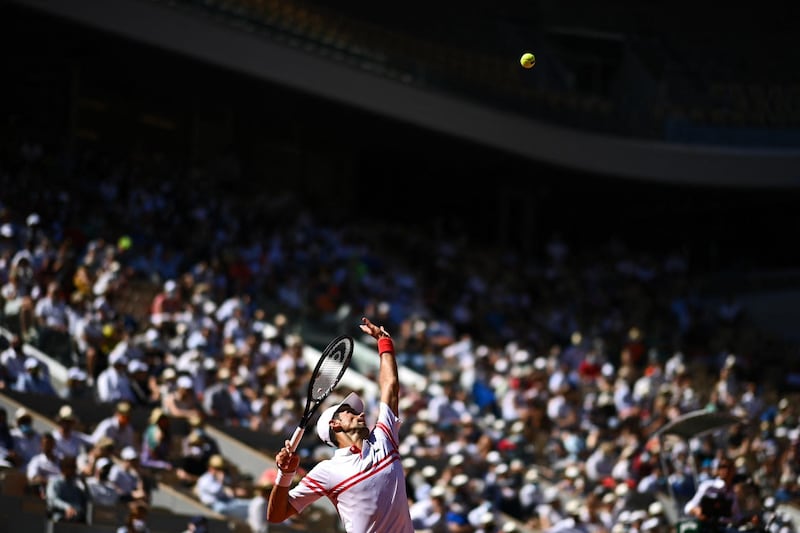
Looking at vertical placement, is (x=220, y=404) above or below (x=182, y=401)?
above

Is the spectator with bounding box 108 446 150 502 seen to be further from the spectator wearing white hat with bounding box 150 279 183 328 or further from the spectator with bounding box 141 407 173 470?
the spectator wearing white hat with bounding box 150 279 183 328

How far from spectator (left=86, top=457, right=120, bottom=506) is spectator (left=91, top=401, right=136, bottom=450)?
0.84 m

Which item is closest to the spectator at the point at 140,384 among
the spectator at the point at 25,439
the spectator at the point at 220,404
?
the spectator at the point at 220,404

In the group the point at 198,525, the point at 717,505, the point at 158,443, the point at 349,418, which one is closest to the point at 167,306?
the point at 158,443

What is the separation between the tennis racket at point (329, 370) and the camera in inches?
294

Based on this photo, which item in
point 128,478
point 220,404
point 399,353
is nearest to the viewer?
point 128,478

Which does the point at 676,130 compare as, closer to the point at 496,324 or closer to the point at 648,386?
the point at 496,324

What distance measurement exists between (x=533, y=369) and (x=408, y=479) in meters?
5.83

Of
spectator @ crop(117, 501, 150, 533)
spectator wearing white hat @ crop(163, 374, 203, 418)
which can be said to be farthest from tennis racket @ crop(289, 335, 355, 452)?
spectator wearing white hat @ crop(163, 374, 203, 418)

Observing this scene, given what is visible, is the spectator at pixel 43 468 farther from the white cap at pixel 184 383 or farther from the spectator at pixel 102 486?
the white cap at pixel 184 383

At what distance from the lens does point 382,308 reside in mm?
22188

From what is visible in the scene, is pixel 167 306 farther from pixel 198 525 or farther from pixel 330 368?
pixel 330 368

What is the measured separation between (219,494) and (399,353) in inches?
297

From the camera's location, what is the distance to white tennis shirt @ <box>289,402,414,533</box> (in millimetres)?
7344
